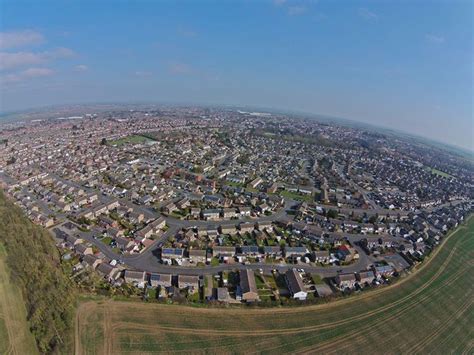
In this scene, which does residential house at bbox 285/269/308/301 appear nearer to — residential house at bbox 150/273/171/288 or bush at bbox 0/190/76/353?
residential house at bbox 150/273/171/288

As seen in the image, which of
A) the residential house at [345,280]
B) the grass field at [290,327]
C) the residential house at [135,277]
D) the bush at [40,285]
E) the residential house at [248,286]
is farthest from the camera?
the residential house at [345,280]

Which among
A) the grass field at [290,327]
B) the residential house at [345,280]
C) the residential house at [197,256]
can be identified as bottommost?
the grass field at [290,327]

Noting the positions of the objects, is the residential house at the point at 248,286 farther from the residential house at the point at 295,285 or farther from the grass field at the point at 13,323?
the grass field at the point at 13,323

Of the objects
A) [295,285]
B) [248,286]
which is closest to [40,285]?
[248,286]

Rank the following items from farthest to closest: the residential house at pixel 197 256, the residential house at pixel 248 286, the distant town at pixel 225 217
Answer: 1. the residential house at pixel 197 256
2. the distant town at pixel 225 217
3. the residential house at pixel 248 286

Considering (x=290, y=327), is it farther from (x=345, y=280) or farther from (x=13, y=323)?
(x=13, y=323)

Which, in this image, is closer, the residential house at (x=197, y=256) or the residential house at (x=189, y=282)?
the residential house at (x=189, y=282)

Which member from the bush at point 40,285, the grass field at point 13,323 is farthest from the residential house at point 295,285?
the grass field at point 13,323

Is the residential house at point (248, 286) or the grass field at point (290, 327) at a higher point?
the residential house at point (248, 286)
